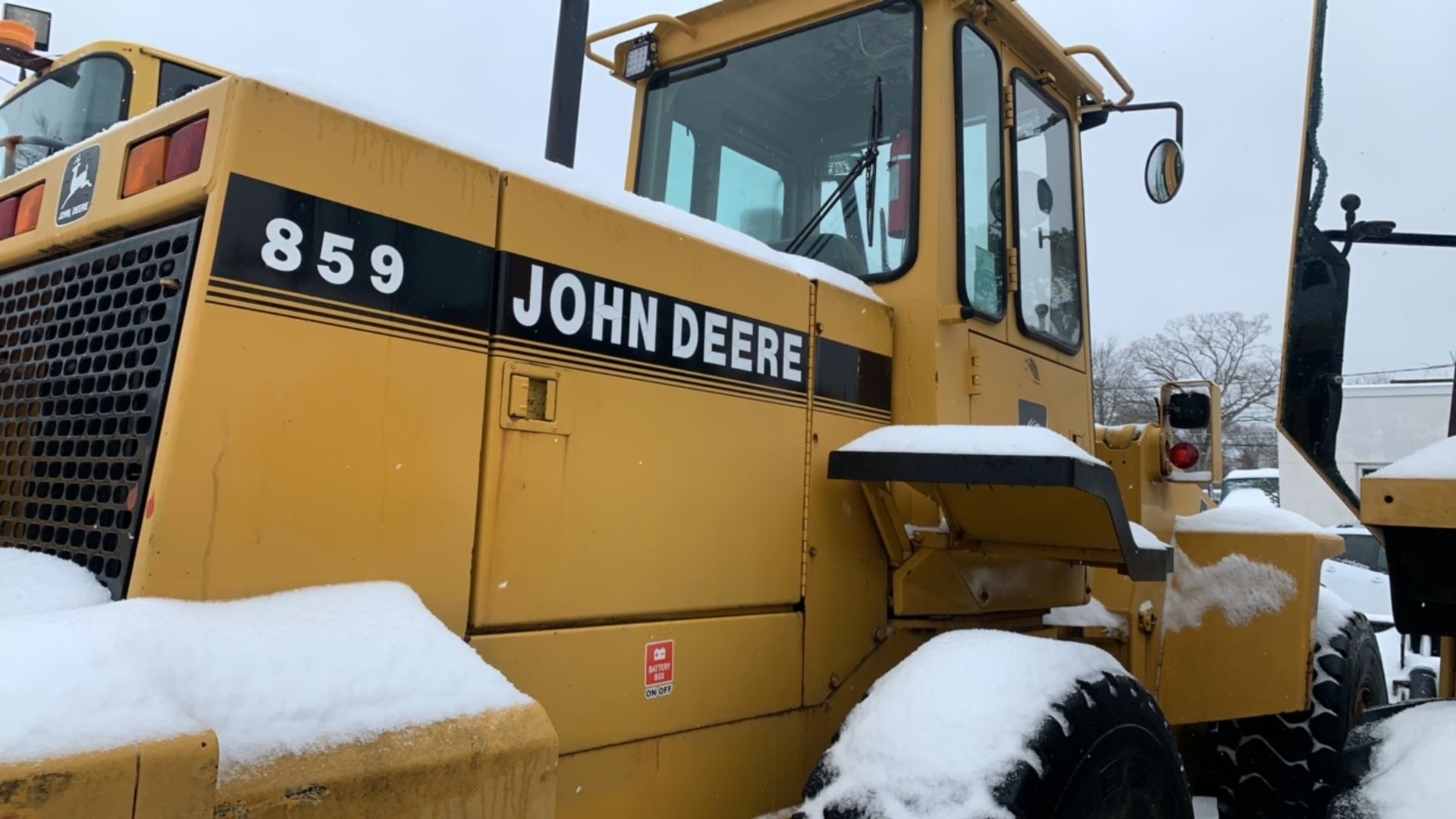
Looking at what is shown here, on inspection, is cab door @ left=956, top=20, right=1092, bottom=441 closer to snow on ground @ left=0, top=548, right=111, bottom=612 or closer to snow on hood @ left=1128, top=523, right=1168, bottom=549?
snow on hood @ left=1128, top=523, right=1168, bottom=549

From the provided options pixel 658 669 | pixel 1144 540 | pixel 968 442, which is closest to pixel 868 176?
pixel 968 442

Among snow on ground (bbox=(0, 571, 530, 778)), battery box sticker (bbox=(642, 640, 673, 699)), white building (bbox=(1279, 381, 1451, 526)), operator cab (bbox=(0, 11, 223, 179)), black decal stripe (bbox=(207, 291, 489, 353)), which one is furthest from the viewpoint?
operator cab (bbox=(0, 11, 223, 179))

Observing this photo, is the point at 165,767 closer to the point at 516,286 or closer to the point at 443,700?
the point at 443,700

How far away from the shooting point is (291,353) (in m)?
1.79

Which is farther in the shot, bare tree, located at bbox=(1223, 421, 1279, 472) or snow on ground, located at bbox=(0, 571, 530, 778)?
bare tree, located at bbox=(1223, 421, 1279, 472)

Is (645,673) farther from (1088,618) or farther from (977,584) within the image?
(1088,618)

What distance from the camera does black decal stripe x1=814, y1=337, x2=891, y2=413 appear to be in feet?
9.56

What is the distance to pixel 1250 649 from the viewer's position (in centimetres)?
375

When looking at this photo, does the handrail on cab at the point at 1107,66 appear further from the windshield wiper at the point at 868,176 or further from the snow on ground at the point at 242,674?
the snow on ground at the point at 242,674

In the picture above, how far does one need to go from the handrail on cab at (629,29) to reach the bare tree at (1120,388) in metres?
24.0

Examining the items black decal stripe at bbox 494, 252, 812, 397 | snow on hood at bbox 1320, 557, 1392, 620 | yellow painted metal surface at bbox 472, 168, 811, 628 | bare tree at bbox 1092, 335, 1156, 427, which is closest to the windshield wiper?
yellow painted metal surface at bbox 472, 168, 811, 628

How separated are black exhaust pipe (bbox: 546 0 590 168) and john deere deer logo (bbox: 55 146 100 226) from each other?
4.22m

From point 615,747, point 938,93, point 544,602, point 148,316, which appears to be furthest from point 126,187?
point 938,93

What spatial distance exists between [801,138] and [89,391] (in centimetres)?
248
